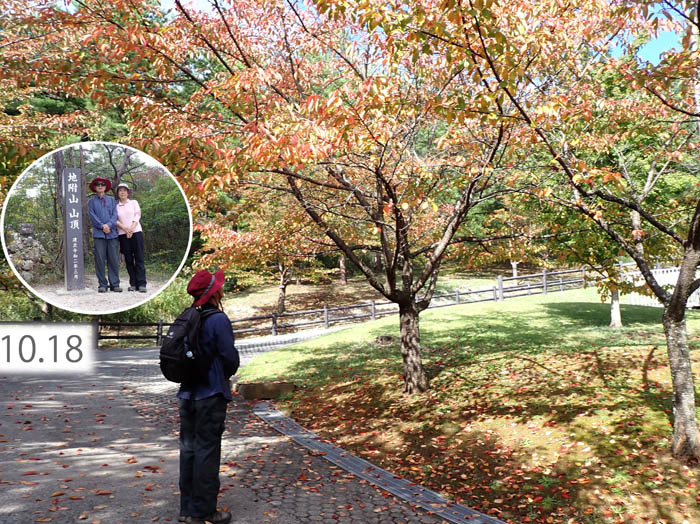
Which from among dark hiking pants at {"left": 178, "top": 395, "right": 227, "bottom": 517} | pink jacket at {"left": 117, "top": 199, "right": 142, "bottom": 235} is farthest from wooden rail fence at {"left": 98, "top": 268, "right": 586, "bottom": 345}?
pink jacket at {"left": 117, "top": 199, "right": 142, "bottom": 235}

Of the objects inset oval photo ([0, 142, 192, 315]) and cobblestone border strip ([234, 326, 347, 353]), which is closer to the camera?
inset oval photo ([0, 142, 192, 315])

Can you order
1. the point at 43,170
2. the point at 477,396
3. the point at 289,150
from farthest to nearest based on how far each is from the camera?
1. the point at 477,396
2. the point at 289,150
3. the point at 43,170

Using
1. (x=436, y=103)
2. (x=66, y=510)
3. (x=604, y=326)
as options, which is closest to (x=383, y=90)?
(x=436, y=103)

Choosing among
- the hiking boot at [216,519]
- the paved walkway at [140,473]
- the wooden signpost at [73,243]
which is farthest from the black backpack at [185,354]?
the paved walkway at [140,473]

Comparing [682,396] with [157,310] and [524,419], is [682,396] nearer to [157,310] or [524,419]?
[524,419]

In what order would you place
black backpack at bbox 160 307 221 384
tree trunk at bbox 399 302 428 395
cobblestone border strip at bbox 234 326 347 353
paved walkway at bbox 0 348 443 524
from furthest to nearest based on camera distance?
cobblestone border strip at bbox 234 326 347 353 → tree trunk at bbox 399 302 428 395 → paved walkway at bbox 0 348 443 524 → black backpack at bbox 160 307 221 384

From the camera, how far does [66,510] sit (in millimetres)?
4508

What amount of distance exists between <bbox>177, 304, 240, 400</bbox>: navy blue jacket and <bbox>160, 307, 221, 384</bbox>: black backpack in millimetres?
45

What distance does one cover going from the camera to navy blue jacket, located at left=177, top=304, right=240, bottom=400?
4340mm

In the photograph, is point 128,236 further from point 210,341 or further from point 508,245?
point 508,245

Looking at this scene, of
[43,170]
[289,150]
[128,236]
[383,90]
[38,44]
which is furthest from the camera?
[38,44]

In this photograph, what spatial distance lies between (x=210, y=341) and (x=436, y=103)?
3376 mm

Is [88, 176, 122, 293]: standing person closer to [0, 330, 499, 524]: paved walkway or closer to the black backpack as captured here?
the black backpack

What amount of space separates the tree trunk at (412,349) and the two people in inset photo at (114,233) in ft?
17.1
